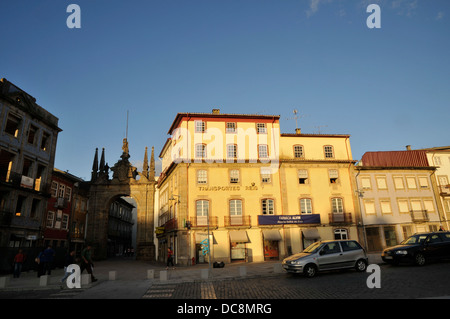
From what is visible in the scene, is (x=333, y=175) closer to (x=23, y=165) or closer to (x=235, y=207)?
(x=235, y=207)

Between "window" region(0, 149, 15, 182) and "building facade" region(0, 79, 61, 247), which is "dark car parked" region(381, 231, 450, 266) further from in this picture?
"window" region(0, 149, 15, 182)

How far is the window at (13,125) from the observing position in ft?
86.5

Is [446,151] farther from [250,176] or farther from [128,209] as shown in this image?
[128,209]

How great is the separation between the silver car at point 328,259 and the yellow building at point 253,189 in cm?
1252

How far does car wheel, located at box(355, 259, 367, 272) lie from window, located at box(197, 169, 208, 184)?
1623cm

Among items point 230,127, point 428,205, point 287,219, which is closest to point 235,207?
point 287,219

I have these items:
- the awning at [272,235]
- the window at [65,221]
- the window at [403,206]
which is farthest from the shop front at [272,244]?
the window at [65,221]

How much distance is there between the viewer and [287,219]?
95.0 ft

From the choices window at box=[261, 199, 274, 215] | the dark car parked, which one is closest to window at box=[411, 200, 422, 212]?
window at box=[261, 199, 274, 215]

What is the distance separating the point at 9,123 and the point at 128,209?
169 ft

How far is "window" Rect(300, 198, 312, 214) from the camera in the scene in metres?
29.9

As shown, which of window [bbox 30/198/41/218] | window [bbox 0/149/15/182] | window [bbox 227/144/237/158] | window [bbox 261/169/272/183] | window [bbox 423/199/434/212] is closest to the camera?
window [bbox 0/149/15/182]
